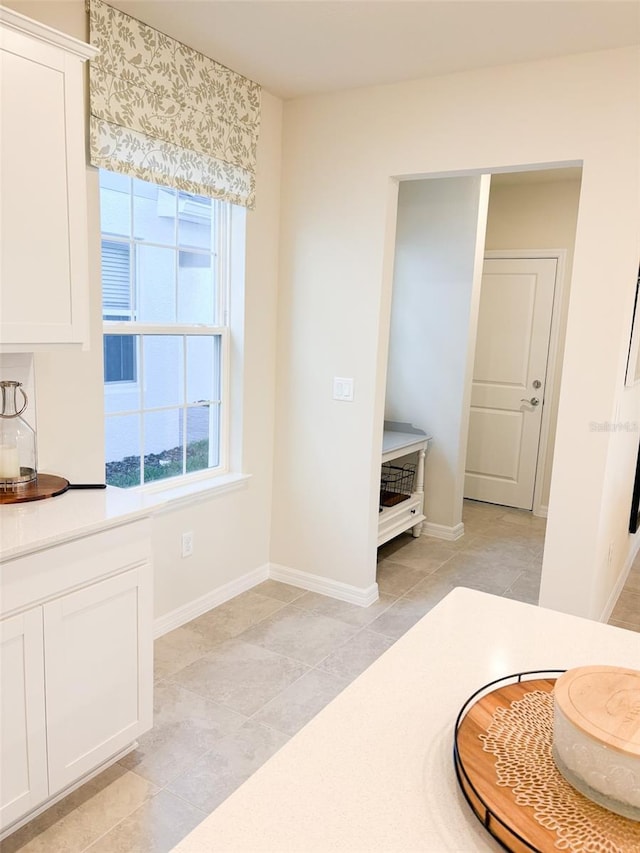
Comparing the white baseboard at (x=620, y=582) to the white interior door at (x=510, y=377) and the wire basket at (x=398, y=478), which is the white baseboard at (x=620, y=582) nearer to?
the white interior door at (x=510, y=377)

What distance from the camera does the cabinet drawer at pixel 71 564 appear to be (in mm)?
1669

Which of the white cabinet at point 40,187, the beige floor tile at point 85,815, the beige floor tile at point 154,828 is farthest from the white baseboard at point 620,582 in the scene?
the white cabinet at point 40,187

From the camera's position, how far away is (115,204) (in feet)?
8.57

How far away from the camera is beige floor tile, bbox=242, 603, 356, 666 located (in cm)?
291

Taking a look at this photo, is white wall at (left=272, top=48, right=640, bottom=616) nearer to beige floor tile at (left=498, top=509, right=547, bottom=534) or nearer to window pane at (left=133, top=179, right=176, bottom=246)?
window pane at (left=133, top=179, right=176, bottom=246)

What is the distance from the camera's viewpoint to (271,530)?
3.70 m

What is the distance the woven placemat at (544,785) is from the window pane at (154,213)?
7.91ft

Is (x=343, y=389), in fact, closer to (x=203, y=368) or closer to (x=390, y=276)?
(x=390, y=276)

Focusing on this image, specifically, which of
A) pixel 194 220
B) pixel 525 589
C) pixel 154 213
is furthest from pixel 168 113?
pixel 525 589

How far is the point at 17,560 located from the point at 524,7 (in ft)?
7.75

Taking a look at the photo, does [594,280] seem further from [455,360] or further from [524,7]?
[455,360]

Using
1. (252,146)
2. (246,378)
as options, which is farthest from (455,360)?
(252,146)

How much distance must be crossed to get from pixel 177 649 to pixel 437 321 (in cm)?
266

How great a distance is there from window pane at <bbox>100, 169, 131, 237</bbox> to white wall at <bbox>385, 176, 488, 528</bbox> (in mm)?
2216
